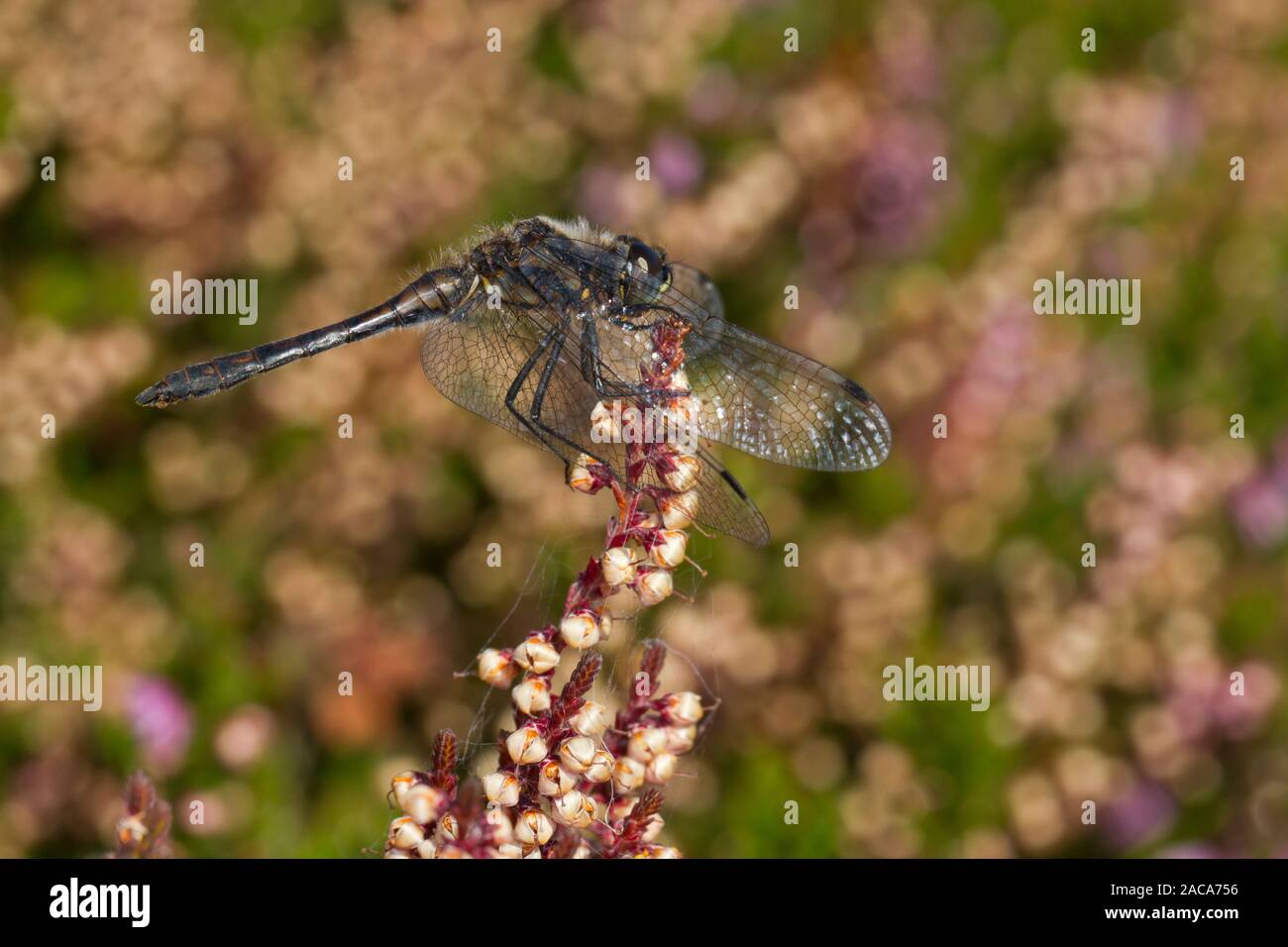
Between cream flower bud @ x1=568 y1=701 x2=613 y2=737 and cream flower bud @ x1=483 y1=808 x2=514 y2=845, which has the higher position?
cream flower bud @ x1=568 y1=701 x2=613 y2=737

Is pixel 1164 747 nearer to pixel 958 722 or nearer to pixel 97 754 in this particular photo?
pixel 958 722

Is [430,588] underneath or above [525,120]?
underneath

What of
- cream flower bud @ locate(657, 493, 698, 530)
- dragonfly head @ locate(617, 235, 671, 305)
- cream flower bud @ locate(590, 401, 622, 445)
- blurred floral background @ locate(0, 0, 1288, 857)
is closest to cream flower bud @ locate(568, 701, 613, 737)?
cream flower bud @ locate(657, 493, 698, 530)

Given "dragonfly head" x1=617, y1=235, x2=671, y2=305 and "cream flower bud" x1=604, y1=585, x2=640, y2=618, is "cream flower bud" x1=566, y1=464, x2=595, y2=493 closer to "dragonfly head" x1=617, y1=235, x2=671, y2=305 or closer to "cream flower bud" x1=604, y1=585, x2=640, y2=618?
"cream flower bud" x1=604, y1=585, x2=640, y2=618

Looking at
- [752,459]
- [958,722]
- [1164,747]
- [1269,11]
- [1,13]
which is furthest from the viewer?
[1269,11]

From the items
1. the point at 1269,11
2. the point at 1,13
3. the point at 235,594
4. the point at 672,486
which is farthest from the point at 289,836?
the point at 1269,11

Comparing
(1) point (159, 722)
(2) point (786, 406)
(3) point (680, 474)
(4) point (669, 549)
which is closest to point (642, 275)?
(2) point (786, 406)

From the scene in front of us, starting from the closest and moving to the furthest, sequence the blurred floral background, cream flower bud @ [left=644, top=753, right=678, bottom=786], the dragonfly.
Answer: cream flower bud @ [left=644, top=753, right=678, bottom=786]
the dragonfly
the blurred floral background
